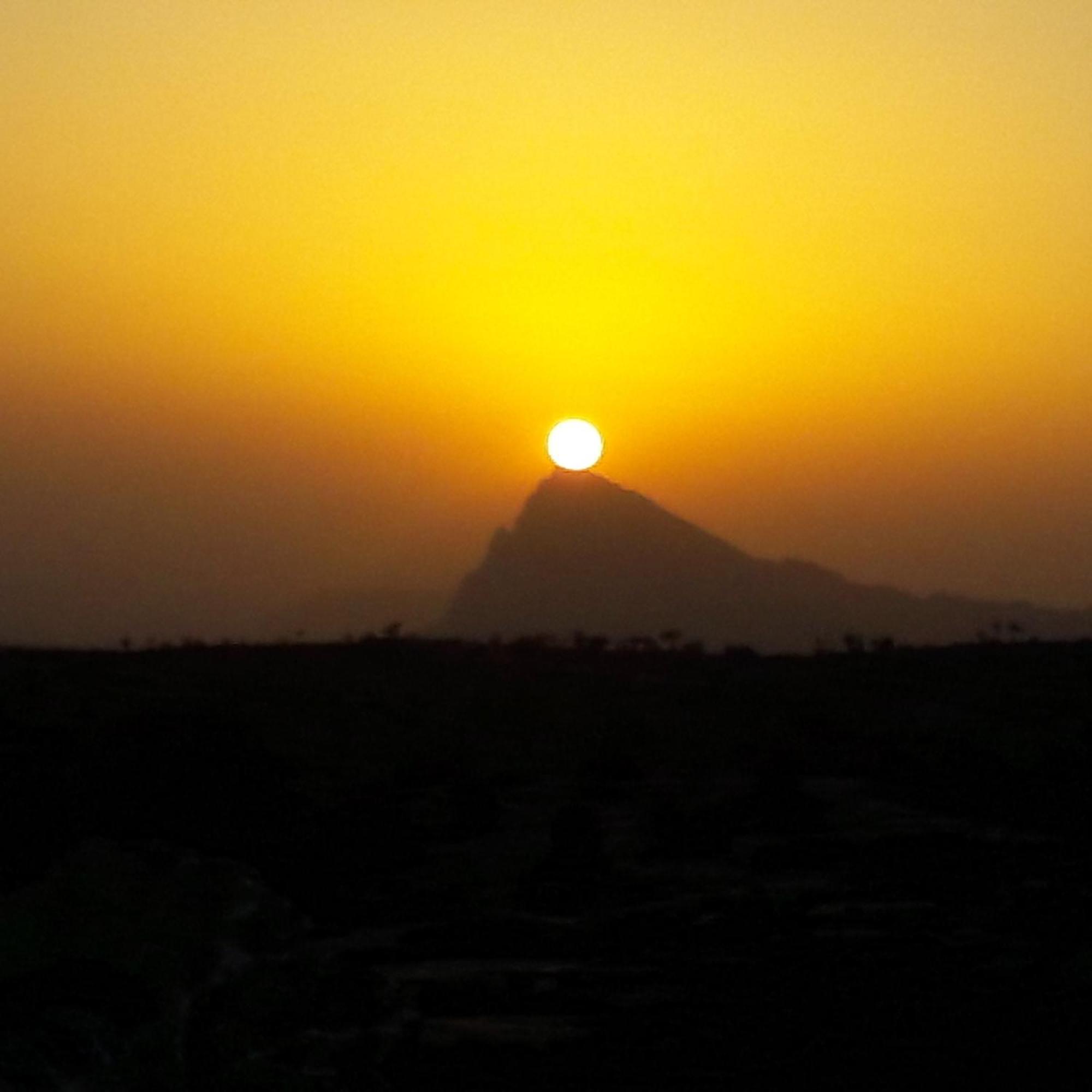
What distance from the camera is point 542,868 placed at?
60.8 feet

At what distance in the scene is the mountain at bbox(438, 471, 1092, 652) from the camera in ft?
356

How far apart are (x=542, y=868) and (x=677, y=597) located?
112 m

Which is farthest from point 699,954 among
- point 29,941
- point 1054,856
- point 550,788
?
point 550,788

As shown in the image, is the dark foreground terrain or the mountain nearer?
the dark foreground terrain

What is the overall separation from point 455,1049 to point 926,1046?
103 inches

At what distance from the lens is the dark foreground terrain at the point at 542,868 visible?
8.93 metres

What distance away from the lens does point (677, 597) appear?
12988 cm

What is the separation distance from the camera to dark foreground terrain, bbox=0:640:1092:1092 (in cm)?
893

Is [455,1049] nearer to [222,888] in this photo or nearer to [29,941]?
[222,888]

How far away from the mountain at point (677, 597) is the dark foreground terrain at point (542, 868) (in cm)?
6124

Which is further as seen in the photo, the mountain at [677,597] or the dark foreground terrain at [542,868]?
the mountain at [677,597]

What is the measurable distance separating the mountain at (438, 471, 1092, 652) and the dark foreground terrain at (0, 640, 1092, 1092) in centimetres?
6124

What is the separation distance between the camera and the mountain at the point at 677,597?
109m

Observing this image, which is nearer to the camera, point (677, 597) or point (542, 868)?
point (542, 868)
